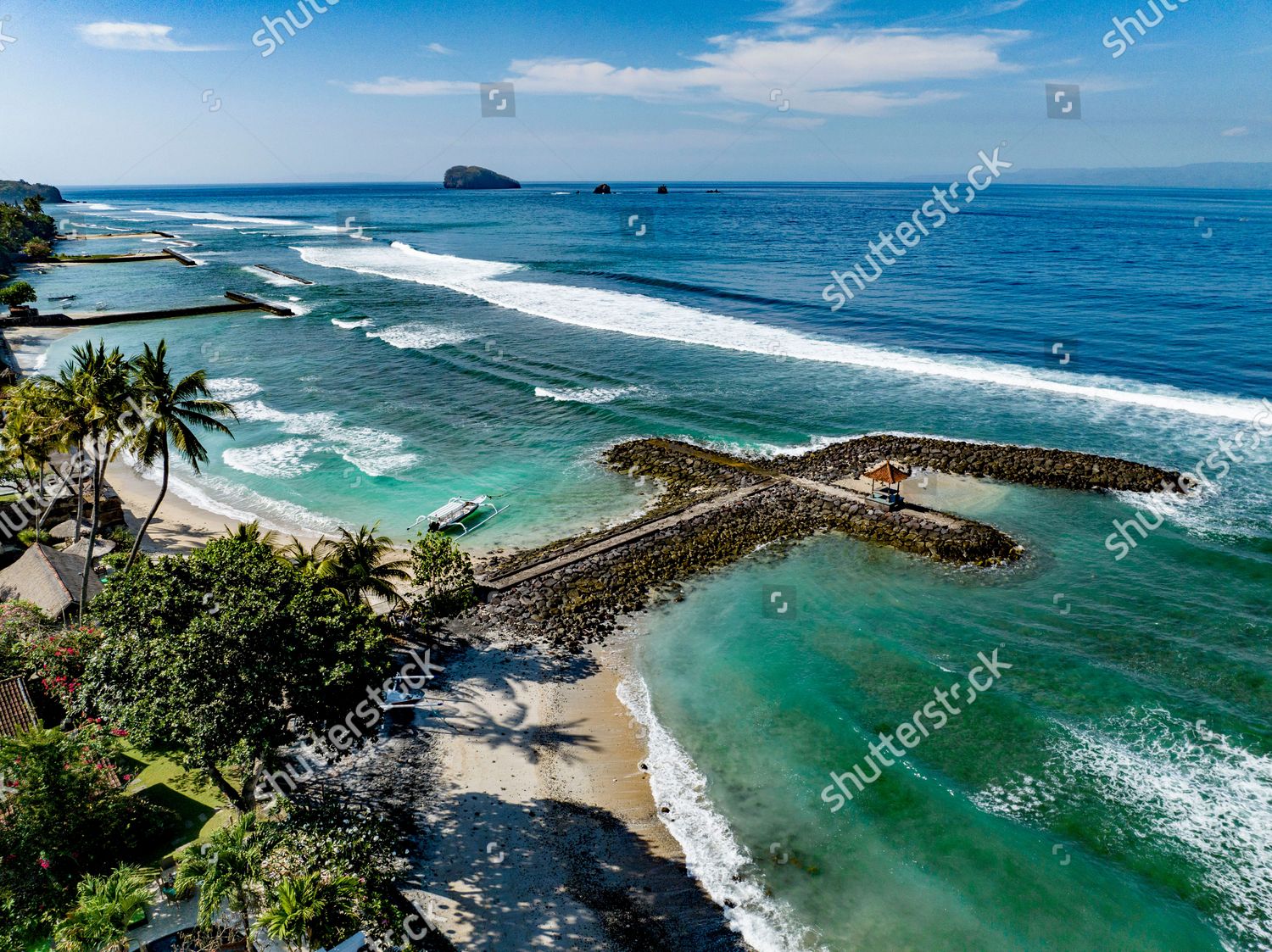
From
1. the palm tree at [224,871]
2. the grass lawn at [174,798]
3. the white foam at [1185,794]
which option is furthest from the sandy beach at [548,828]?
the white foam at [1185,794]

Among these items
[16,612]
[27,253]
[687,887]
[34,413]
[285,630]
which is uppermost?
[27,253]

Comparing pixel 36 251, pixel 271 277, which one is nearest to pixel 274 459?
pixel 271 277

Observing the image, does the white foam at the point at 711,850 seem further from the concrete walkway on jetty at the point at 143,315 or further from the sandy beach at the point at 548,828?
the concrete walkway on jetty at the point at 143,315

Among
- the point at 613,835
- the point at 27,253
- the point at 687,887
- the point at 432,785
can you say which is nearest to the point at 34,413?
the point at 432,785

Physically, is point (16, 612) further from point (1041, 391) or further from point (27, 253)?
point (27, 253)

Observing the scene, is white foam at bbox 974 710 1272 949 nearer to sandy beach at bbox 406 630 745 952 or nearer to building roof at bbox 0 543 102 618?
sandy beach at bbox 406 630 745 952

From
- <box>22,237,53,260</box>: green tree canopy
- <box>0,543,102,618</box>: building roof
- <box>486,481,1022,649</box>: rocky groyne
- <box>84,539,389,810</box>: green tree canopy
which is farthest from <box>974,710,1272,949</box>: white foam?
<box>22,237,53,260</box>: green tree canopy
